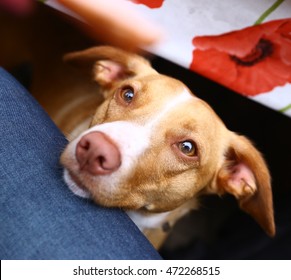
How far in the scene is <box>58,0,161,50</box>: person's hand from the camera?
1557 millimetres

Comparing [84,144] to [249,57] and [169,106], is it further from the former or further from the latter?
[249,57]

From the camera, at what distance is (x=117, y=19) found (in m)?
1.58

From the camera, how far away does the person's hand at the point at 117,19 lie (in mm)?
1557

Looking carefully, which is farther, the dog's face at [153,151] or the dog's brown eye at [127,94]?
the dog's brown eye at [127,94]

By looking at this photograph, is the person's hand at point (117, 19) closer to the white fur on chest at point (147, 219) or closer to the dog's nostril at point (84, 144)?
the dog's nostril at point (84, 144)

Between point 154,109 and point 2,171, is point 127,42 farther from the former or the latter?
point 2,171

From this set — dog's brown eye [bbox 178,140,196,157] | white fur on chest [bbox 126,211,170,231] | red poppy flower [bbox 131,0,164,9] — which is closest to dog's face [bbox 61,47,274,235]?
dog's brown eye [bbox 178,140,196,157]

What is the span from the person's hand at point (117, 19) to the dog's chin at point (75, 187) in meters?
0.65

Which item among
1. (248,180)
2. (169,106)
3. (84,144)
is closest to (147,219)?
(248,180)

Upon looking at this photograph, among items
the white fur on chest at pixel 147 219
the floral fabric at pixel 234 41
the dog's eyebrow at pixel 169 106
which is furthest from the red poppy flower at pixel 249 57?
the white fur on chest at pixel 147 219

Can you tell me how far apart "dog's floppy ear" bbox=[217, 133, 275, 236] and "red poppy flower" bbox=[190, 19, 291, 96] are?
0.37 metres

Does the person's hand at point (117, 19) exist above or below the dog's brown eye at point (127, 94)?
above

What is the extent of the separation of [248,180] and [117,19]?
0.94 meters

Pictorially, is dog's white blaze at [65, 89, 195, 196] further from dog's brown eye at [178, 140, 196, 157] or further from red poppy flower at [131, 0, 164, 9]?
red poppy flower at [131, 0, 164, 9]
